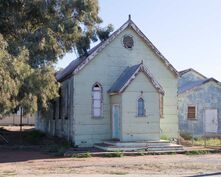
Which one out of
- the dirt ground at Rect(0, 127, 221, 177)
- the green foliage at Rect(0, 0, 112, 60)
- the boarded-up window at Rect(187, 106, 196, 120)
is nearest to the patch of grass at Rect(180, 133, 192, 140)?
the boarded-up window at Rect(187, 106, 196, 120)

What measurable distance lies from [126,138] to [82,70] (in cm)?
493

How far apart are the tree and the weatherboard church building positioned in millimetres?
1877

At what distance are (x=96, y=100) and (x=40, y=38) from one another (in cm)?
503

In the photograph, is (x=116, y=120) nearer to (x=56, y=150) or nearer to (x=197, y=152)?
(x=56, y=150)

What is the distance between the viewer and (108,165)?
1808 cm

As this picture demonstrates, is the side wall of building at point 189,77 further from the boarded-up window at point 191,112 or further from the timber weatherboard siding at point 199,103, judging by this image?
the boarded-up window at point 191,112

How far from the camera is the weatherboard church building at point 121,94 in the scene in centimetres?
2516

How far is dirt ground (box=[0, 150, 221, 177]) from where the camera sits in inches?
620

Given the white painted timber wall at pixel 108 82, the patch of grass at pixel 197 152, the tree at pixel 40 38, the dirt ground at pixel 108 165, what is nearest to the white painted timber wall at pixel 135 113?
the white painted timber wall at pixel 108 82

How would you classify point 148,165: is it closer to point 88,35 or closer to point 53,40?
point 53,40

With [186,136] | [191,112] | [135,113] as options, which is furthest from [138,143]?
[191,112]

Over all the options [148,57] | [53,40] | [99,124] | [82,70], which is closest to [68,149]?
[99,124]

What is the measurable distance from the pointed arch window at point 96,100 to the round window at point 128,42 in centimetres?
325

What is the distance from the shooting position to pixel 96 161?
19734 millimetres
